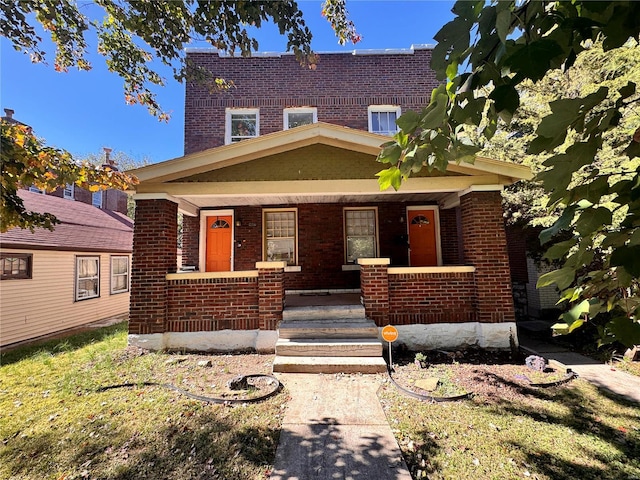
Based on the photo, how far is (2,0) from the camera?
3.71 metres

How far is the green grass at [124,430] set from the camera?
108 inches

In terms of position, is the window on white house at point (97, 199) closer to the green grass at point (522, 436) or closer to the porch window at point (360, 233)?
the porch window at point (360, 233)

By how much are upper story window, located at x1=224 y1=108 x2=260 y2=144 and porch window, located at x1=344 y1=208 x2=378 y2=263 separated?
458 cm

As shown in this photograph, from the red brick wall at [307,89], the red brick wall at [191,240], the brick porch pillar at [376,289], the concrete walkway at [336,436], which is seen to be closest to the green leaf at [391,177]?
the concrete walkway at [336,436]

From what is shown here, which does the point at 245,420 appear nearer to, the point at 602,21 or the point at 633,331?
the point at 633,331

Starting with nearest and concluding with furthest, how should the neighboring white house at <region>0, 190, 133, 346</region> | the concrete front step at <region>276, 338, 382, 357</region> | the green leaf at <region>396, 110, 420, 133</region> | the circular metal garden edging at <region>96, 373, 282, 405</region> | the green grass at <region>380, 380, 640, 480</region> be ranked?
1. the green leaf at <region>396, 110, 420, 133</region>
2. the green grass at <region>380, 380, 640, 480</region>
3. the circular metal garden edging at <region>96, 373, 282, 405</region>
4. the concrete front step at <region>276, 338, 382, 357</region>
5. the neighboring white house at <region>0, 190, 133, 346</region>

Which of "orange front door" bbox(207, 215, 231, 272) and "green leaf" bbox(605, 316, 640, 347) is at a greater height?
"orange front door" bbox(207, 215, 231, 272)

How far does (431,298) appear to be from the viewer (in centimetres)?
603

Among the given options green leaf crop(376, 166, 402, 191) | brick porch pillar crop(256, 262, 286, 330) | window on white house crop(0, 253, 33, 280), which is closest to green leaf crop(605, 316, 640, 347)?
green leaf crop(376, 166, 402, 191)

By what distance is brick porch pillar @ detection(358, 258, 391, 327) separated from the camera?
5.90 m

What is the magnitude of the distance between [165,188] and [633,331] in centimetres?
680

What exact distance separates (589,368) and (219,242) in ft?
29.9

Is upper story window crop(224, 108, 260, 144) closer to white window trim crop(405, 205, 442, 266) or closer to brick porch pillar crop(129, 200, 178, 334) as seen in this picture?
brick porch pillar crop(129, 200, 178, 334)

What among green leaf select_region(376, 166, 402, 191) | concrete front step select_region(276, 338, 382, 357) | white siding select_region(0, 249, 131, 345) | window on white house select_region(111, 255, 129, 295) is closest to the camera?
green leaf select_region(376, 166, 402, 191)
